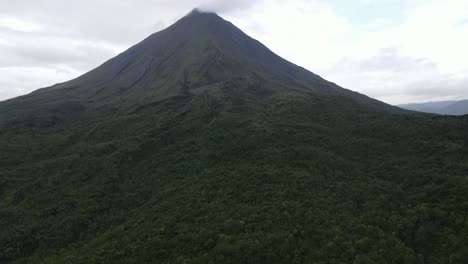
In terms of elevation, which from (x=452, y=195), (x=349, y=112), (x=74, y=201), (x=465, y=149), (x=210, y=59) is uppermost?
(x=210, y=59)

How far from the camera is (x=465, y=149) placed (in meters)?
48.3

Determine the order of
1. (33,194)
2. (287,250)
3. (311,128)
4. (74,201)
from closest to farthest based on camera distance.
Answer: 1. (287,250)
2. (74,201)
3. (33,194)
4. (311,128)

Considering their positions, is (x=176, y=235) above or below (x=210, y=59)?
below

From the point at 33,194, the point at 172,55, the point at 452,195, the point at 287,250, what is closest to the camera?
the point at 287,250

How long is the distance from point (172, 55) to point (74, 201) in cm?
13374

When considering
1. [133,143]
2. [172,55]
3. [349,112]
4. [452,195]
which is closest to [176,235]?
[452,195]

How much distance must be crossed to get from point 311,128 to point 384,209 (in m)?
32.8

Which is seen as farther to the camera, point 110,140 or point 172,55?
point 172,55

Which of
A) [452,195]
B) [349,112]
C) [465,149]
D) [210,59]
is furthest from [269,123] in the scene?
[210,59]

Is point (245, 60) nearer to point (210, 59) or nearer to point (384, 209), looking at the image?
point (210, 59)

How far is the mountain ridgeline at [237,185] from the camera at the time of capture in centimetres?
2802

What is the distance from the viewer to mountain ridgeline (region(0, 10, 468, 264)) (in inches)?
1103

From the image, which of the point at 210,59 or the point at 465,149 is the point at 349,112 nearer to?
the point at 465,149

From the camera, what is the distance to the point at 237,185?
1620 inches
